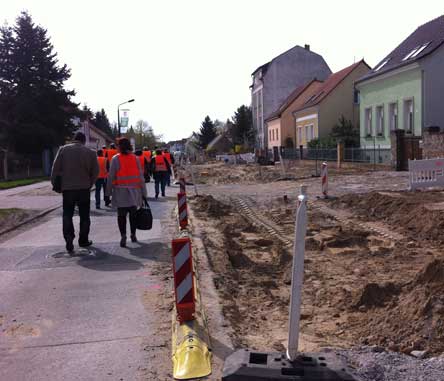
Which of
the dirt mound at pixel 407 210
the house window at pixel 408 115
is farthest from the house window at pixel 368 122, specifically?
the dirt mound at pixel 407 210

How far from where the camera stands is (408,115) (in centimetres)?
3278

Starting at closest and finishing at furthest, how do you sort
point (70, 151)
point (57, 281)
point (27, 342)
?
1. point (27, 342)
2. point (57, 281)
3. point (70, 151)

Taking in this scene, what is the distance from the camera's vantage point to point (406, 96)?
3228 cm

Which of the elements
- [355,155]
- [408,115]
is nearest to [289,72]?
[355,155]

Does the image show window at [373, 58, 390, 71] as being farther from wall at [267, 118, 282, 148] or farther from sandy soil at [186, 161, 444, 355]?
wall at [267, 118, 282, 148]

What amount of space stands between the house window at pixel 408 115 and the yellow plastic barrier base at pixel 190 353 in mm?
29860

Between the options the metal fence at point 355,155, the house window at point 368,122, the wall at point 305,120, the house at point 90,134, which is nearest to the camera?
the house at point 90,134

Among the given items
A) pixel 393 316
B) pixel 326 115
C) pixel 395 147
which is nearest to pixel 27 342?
pixel 393 316

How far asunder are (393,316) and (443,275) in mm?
621

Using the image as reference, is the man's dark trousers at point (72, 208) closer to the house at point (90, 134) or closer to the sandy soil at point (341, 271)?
the sandy soil at point (341, 271)

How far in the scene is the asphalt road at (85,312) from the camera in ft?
13.9

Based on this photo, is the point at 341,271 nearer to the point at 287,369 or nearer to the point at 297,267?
the point at 297,267

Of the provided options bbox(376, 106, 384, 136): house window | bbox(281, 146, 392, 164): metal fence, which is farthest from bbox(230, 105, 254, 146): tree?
bbox(376, 106, 384, 136): house window

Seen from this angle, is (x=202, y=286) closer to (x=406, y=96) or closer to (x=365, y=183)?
(x=365, y=183)
